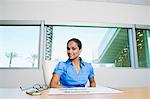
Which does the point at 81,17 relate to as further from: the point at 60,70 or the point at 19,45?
the point at 60,70

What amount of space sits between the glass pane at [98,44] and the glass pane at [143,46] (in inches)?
8.9

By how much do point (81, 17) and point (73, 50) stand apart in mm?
1349

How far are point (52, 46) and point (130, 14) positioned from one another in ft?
5.23

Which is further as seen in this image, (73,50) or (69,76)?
(73,50)

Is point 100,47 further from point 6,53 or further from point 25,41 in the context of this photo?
point 6,53

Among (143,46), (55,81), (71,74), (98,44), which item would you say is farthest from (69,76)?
(143,46)

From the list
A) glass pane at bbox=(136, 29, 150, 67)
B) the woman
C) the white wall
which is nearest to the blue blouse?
the woman

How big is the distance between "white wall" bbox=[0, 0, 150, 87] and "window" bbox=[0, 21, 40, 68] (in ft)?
0.53

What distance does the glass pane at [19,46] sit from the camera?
2893mm

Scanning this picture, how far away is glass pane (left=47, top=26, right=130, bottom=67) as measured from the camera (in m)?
3.02

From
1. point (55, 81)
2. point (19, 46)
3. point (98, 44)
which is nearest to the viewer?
point (55, 81)

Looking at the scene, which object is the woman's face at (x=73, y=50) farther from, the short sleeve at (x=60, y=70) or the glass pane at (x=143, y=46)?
the glass pane at (x=143, y=46)

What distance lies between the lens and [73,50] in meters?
1.82

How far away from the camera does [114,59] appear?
3.13 metres
